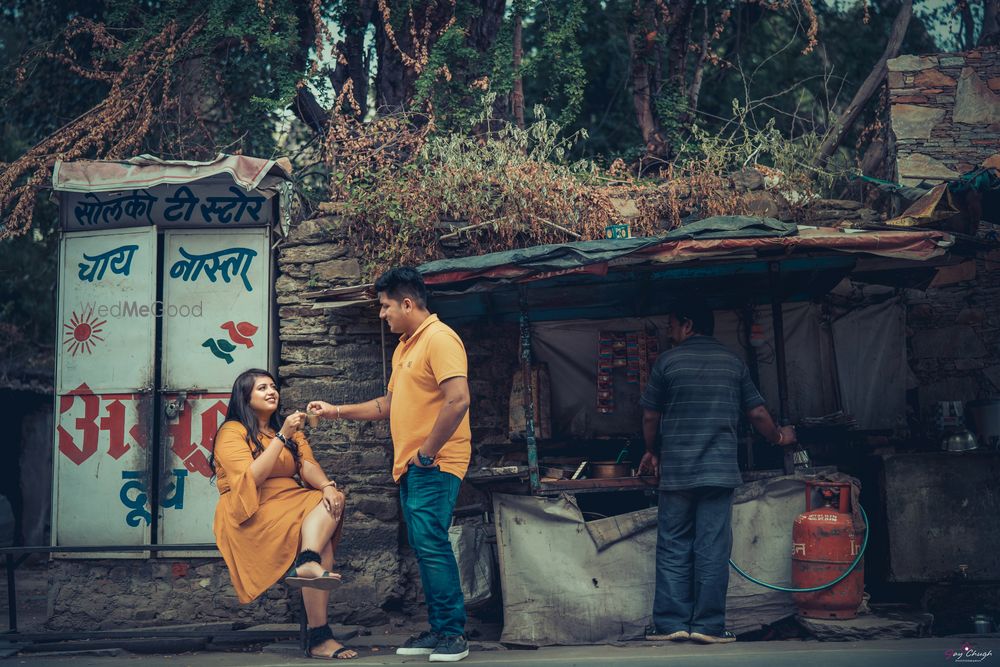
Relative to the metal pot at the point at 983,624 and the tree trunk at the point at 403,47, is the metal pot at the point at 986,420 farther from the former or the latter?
the tree trunk at the point at 403,47

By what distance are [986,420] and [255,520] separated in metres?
4.94

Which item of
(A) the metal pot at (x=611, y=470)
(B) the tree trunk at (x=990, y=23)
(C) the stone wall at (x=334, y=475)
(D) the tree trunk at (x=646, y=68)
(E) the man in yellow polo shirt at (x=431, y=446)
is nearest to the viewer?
(E) the man in yellow polo shirt at (x=431, y=446)

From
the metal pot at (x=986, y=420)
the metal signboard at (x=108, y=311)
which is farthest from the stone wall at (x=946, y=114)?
the metal signboard at (x=108, y=311)

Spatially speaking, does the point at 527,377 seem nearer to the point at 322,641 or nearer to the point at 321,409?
the point at 321,409

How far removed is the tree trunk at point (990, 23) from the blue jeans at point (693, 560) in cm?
631

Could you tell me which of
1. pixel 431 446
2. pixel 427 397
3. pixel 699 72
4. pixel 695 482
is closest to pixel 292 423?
pixel 427 397

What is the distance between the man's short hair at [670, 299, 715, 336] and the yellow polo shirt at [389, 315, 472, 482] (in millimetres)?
1462

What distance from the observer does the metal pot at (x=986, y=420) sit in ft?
20.8

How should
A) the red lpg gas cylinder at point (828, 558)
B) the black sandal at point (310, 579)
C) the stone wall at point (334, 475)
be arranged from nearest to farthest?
1. the black sandal at point (310, 579)
2. the red lpg gas cylinder at point (828, 558)
3. the stone wall at point (334, 475)

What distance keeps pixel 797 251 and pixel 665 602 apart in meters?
2.21

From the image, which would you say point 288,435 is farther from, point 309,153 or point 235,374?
point 309,153

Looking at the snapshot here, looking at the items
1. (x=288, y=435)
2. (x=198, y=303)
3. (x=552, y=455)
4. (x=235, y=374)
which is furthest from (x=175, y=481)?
(x=552, y=455)

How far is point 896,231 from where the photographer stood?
17.5 feet

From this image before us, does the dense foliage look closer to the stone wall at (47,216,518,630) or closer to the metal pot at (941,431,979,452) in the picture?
the stone wall at (47,216,518,630)
